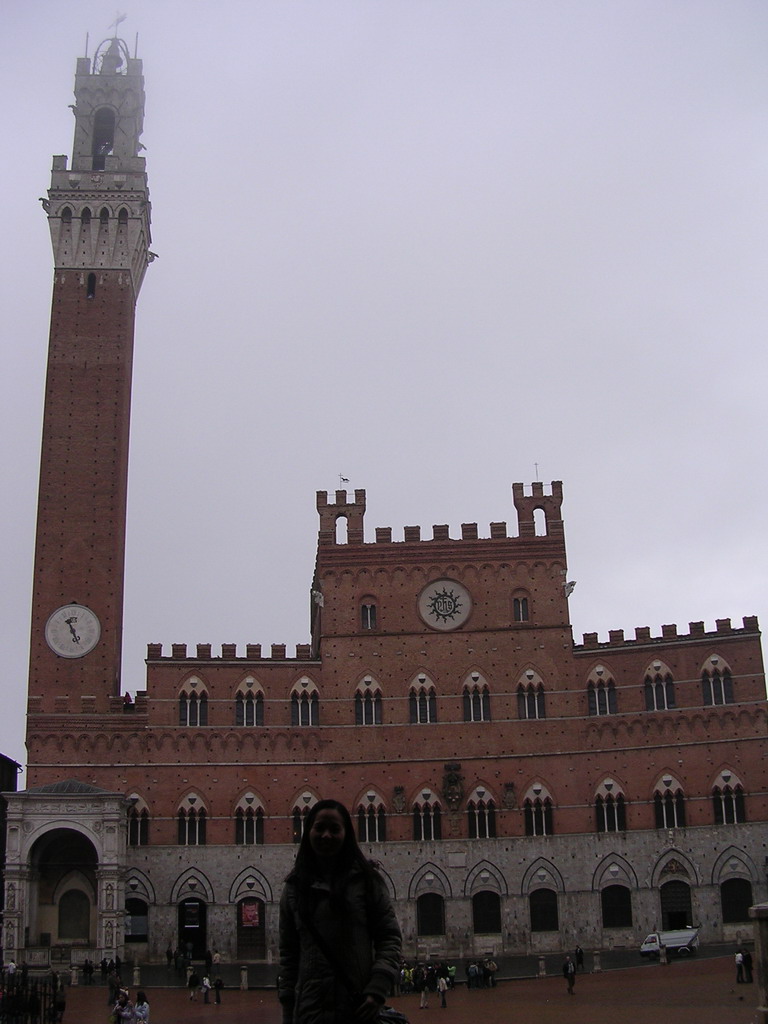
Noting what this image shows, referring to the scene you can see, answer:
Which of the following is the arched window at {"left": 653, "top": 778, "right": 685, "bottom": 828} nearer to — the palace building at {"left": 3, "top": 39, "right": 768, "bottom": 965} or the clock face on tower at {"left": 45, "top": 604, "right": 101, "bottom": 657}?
the palace building at {"left": 3, "top": 39, "right": 768, "bottom": 965}

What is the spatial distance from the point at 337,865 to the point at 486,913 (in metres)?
44.4

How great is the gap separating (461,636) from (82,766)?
18110 mm

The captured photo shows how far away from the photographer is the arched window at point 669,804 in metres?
48.2

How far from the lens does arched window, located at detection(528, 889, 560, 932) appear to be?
47594mm

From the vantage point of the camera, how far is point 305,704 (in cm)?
5106

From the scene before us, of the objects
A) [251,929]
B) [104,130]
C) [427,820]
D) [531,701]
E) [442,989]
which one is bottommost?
[442,989]

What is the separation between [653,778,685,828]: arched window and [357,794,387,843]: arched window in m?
12.1

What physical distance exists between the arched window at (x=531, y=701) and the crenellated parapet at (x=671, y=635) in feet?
8.73

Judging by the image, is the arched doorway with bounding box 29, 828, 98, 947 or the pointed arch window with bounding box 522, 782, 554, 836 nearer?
the arched doorway with bounding box 29, 828, 98, 947

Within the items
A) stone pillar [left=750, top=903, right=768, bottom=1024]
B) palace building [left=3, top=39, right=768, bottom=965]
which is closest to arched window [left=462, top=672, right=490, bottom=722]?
palace building [left=3, top=39, right=768, bottom=965]

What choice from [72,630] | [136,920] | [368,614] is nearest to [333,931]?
[136,920]

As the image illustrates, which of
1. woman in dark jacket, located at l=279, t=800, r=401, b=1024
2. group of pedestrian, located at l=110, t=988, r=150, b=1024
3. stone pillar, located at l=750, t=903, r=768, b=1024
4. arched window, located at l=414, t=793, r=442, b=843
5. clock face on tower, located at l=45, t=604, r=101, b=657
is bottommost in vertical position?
group of pedestrian, located at l=110, t=988, r=150, b=1024

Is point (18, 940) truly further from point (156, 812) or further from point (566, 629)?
point (566, 629)

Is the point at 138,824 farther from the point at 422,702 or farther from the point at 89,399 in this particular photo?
the point at 89,399
